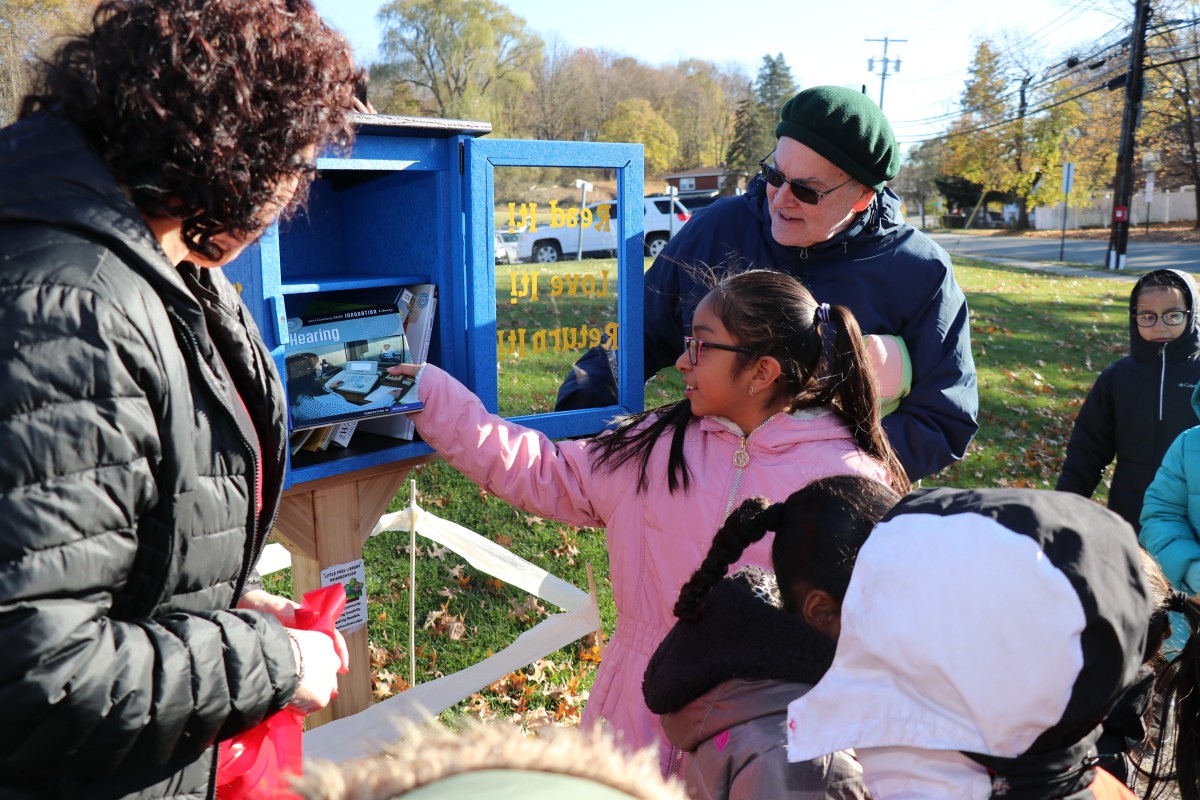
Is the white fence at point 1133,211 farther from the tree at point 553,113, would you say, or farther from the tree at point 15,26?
the tree at point 15,26

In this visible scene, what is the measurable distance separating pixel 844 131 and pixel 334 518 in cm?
176

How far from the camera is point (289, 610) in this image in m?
1.61

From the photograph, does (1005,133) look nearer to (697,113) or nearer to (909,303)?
(697,113)

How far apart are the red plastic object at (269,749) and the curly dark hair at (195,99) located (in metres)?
0.66

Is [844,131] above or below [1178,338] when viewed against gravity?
above

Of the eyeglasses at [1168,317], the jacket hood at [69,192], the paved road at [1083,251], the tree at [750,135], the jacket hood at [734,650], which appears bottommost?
the paved road at [1083,251]

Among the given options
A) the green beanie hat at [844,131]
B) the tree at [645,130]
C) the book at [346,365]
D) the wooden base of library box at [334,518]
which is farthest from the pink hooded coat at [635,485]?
the tree at [645,130]

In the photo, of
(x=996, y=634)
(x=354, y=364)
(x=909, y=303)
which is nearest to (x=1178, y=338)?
(x=909, y=303)

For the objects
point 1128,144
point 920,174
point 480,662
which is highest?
point 920,174

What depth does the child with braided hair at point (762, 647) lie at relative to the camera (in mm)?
1500

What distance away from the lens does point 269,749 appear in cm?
167

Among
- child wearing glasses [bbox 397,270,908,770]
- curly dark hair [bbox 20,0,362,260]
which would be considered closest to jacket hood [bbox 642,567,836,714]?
child wearing glasses [bbox 397,270,908,770]

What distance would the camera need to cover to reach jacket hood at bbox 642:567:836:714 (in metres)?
1.59

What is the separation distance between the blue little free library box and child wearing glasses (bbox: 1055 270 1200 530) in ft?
8.22
